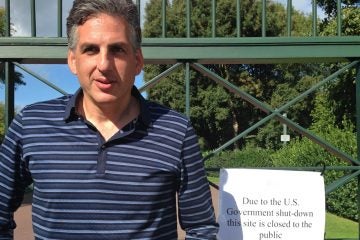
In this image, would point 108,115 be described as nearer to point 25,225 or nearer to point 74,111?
point 74,111

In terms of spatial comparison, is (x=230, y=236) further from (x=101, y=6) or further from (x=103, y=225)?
(x=101, y=6)

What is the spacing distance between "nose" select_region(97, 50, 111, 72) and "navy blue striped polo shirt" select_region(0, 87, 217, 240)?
0.21 metres

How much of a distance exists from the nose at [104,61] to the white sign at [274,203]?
1.18 meters

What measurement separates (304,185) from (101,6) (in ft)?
5.06

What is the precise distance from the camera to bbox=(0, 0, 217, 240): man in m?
1.71

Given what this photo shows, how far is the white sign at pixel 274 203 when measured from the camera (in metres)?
2.69

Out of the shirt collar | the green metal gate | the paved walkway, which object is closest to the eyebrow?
the shirt collar

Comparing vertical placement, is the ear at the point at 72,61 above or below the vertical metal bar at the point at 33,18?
below

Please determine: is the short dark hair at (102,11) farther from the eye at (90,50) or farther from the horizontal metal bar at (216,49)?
the horizontal metal bar at (216,49)

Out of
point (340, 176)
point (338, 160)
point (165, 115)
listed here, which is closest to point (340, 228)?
point (340, 176)

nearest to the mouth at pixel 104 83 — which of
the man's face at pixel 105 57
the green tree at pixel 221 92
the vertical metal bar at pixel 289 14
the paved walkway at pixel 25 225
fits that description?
the man's face at pixel 105 57

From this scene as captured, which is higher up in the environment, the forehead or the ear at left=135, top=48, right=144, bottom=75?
the forehead

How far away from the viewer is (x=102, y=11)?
170 centimetres

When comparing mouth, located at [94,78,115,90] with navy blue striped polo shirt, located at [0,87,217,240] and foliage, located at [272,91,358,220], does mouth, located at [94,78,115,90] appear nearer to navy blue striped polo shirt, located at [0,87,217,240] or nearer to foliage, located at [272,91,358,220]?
navy blue striped polo shirt, located at [0,87,217,240]
